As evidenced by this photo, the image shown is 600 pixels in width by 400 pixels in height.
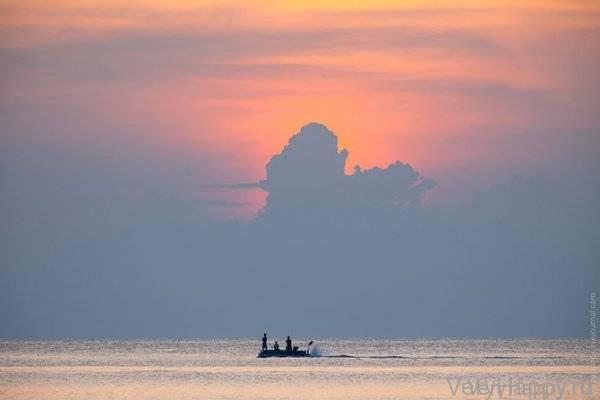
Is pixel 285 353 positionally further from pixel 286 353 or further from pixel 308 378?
pixel 308 378

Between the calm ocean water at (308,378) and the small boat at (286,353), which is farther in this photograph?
the small boat at (286,353)

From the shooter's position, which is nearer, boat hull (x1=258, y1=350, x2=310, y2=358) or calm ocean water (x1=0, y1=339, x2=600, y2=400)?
calm ocean water (x1=0, y1=339, x2=600, y2=400)

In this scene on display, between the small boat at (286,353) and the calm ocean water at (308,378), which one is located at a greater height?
the small boat at (286,353)

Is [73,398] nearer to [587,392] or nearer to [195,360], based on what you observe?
[587,392]

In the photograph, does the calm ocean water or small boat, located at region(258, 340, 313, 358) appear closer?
the calm ocean water

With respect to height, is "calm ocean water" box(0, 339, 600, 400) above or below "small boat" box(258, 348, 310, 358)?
below

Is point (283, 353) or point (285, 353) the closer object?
point (285, 353)

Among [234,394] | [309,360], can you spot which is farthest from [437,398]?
[309,360]

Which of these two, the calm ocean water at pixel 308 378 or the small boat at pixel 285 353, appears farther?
the small boat at pixel 285 353

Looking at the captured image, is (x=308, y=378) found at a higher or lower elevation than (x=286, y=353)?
lower

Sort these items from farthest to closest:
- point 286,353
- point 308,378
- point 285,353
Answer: point 285,353 < point 286,353 < point 308,378

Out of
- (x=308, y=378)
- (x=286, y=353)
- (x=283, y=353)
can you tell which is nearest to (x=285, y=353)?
(x=286, y=353)

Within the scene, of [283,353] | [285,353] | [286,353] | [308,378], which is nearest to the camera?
[308,378]

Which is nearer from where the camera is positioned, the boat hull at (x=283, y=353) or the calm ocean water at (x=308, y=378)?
the calm ocean water at (x=308, y=378)
